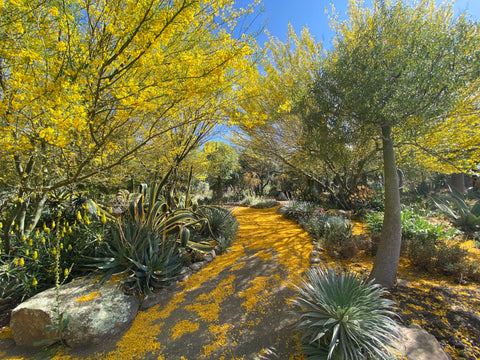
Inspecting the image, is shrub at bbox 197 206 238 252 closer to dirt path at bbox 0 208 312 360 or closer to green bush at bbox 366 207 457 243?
dirt path at bbox 0 208 312 360

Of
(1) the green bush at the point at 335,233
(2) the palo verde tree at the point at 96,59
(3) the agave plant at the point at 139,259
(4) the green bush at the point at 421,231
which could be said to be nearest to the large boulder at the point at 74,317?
(3) the agave plant at the point at 139,259

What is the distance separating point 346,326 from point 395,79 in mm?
2934

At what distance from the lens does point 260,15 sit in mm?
2260

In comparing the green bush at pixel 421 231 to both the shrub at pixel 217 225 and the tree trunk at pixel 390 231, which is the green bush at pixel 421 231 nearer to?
the tree trunk at pixel 390 231

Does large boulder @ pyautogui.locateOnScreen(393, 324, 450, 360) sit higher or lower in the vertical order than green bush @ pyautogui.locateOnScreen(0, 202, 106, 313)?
lower

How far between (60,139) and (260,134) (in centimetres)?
567

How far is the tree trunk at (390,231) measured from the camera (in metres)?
2.91

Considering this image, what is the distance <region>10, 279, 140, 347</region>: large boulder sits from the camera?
2.16 metres

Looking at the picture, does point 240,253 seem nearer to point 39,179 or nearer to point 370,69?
point 39,179

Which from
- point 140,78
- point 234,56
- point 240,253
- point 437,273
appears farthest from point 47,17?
point 437,273

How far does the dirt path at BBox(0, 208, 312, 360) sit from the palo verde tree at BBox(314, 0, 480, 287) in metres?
1.55

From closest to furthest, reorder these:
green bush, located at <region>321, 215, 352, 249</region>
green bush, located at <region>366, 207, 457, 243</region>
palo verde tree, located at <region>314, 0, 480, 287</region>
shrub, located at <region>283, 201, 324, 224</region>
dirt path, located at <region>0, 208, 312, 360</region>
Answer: dirt path, located at <region>0, 208, 312, 360</region> → palo verde tree, located at <region>314, 0, 480, 287</region> → green bush, located at <region>366, 207, 457, 243</region> → green bush, located at <region>321, 215, 352, 249</region> → shrub, located at <region>283, 201, 324, 224</region>

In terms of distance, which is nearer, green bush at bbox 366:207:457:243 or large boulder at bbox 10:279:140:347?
large boulder at bbox 10:279:140:347

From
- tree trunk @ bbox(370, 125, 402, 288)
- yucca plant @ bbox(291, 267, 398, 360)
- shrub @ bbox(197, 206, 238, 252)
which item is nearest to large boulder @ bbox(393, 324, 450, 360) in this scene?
yucca plant @ bbox(291, 267, 398, 360)
